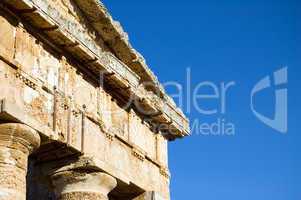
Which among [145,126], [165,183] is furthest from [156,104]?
[165,183]

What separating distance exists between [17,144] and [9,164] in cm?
43

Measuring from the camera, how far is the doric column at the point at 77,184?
39.7ft

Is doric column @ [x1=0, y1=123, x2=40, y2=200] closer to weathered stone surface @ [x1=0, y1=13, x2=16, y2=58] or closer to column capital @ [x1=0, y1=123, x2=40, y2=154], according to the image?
column capital @ [x1=0, y1=123, x2=40, y2=154]

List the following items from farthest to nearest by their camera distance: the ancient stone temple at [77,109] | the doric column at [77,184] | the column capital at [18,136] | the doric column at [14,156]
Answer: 1. the doric column at [77,184]
2. the ancient stone temple at [77,109]
3. the column capital at [18,136]
4. the doric column at [14,156]

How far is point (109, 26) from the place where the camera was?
45.2ft

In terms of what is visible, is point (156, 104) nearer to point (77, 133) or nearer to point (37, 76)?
point (77, 133)

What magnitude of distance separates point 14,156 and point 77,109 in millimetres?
2226

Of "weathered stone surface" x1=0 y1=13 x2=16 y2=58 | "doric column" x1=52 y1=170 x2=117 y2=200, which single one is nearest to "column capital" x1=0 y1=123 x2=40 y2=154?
"weathered stone surface" x1=0 y1=13 x2=16 y2=58

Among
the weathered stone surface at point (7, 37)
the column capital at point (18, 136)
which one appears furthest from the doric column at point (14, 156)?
the weathered stone surface at point (7, 37)

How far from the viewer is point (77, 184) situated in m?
12.1

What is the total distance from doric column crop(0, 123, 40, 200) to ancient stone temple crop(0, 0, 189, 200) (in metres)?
0.02

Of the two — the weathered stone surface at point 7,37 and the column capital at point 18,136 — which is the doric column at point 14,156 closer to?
the column capital at point 18,136

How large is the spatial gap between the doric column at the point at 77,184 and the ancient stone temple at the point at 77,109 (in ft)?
0.06

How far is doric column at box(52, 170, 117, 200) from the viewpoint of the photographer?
12086mm
